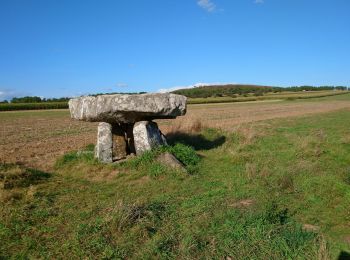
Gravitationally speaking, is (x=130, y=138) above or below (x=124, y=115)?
below

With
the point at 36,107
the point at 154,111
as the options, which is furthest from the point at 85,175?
the point at 36,107

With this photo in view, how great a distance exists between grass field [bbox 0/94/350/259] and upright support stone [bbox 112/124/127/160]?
773 millimetres

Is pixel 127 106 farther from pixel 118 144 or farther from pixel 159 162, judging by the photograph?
pixel 159 162

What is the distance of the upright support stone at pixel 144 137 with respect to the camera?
11023 mm

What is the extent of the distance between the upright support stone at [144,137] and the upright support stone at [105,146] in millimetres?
748

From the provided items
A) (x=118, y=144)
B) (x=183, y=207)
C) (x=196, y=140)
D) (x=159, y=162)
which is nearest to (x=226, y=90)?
(x=196, y=140)

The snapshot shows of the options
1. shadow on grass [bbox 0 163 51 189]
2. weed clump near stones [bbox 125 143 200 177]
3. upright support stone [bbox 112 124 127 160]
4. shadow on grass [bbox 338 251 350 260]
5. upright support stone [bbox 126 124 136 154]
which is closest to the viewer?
shadow on grass [bbox 338 251 350 260]

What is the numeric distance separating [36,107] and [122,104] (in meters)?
52.8

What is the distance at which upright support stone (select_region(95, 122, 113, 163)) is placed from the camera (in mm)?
10836

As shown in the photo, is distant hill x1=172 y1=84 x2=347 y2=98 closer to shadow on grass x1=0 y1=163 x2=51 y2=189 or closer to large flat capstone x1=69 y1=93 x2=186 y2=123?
large flat capstone x1=69 y1=93 x2=186 y2=123

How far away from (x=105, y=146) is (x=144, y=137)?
115 centimetres

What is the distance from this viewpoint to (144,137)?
11.1m

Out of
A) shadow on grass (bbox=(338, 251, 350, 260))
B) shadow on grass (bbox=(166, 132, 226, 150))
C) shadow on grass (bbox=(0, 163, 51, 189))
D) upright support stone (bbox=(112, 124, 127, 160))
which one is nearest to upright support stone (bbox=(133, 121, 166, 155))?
upright support stone (bbox=(112, 124, 127, 160))

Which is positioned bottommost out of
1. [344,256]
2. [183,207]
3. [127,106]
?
[344,256]
